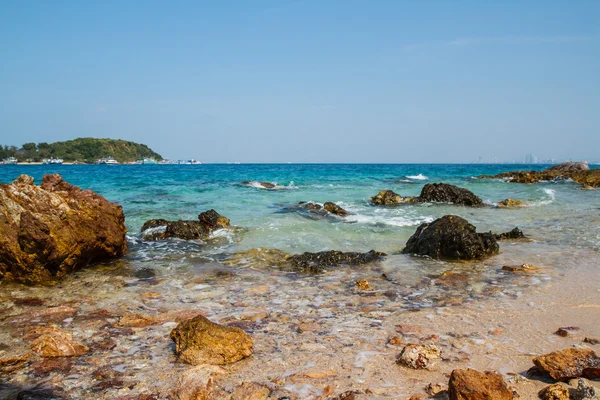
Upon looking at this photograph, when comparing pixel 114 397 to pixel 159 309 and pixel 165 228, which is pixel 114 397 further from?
pixel 165 228

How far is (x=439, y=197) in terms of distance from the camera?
18.5m

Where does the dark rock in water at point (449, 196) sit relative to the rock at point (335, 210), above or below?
above

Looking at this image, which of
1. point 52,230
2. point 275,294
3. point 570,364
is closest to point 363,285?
point 275,294

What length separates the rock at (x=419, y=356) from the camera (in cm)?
342

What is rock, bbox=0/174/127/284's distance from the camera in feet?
21.0

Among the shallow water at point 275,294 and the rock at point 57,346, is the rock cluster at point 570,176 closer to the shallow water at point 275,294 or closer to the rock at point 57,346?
the shallow water at point 275,294

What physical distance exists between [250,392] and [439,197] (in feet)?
55.6

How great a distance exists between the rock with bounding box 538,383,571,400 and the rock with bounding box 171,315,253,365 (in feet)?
7.76

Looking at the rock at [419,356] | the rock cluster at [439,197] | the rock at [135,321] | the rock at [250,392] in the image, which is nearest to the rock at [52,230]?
the rock at [135,321]

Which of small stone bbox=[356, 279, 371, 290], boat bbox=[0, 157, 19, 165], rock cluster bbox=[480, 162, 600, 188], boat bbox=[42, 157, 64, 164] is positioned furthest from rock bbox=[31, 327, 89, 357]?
boat bbox=[0, 157, 19, 165]

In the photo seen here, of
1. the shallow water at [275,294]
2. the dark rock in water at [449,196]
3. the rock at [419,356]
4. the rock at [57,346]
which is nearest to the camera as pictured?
the rock at [419,356]

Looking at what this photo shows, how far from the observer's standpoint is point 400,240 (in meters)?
10.0

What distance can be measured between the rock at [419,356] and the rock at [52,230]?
5.76m

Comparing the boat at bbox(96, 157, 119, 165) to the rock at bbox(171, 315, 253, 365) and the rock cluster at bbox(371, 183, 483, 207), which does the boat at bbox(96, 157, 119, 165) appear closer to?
the rock cluster at bbox(371, 183, 483, 207)
